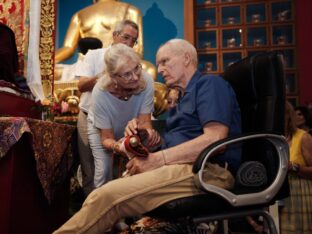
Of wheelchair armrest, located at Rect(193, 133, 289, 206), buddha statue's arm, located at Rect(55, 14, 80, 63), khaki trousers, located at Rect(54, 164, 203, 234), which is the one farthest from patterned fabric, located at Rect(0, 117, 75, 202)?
buddha statue's arm, located at Rect(55, 14, 80, 63)

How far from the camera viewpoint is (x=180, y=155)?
1.35 m

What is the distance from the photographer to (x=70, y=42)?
4953 mm

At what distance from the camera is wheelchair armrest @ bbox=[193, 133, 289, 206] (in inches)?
47.6

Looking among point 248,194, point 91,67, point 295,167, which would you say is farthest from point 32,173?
point 295,167

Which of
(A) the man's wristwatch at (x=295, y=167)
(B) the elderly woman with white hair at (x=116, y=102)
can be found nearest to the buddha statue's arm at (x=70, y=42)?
(B) the elderly woman with white hair at (x=116, y=102)

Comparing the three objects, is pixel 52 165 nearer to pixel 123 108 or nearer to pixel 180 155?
pixel 123 108

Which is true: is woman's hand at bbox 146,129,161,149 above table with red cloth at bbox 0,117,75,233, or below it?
above

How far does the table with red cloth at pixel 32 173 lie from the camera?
1.80 meters

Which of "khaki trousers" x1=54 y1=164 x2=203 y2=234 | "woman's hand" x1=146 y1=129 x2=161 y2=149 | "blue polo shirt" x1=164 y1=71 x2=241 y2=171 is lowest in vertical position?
"khaki trousers" x1=54 y1=164 x2=203 y2=234

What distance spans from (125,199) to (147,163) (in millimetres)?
191

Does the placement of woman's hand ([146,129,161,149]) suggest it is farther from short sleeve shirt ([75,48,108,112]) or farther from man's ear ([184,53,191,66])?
short sleeve shirt ([75,48,108,112])

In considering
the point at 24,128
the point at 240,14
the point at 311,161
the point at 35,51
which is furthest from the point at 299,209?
the point at 240,14

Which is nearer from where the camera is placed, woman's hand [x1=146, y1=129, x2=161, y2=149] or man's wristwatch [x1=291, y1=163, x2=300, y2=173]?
woman's hand [x1=146, y1=129, x2=161, y2=149]

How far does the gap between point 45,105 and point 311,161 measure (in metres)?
1.64
